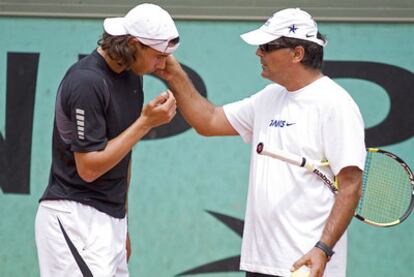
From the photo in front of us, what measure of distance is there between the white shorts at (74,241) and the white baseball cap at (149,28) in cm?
78

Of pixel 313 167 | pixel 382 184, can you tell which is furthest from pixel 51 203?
pixel 382 184

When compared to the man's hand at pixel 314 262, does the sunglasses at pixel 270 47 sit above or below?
above

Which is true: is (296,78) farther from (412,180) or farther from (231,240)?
(231,240)

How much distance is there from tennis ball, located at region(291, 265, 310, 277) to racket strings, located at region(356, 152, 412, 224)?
2.29ft

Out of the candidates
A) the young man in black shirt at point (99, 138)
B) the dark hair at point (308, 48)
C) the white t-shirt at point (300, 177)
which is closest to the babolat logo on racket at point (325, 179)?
the white t-shirt at point (300, 177)

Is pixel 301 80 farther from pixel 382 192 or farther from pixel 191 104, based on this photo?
pixel 382 192

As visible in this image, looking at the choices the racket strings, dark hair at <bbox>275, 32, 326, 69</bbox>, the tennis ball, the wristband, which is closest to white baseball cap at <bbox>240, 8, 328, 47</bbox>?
dark hair at <bbox>275, 32, 326, 69</bbox>

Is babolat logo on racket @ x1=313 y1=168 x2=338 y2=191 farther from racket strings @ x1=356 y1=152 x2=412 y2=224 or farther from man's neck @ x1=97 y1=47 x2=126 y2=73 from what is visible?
man's neck @ x1=97 y1=47 x2=126 y2=73

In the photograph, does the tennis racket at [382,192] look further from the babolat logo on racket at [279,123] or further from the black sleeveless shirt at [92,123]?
the black sleeveless shirt at [92,123]

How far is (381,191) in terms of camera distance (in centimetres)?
497

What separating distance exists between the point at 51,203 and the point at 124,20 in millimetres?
877

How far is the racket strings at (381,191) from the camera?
4.80m

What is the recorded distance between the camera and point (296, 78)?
4480 mm

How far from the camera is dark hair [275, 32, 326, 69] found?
14.7 feet
